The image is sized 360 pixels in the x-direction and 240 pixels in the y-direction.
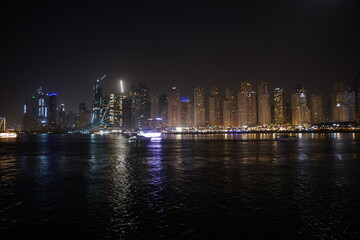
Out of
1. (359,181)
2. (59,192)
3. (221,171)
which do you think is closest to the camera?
(59,192)

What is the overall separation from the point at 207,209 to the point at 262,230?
140 inches

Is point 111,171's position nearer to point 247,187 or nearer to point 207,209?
point 247,187

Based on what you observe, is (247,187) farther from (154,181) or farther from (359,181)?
(359,181)

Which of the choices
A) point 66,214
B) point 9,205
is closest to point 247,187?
point 66,214

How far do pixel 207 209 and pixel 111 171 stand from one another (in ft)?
52.0

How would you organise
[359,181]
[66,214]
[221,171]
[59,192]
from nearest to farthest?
[66,214] → [59,192] → [359,181] → [221,171]

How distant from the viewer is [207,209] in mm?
14820

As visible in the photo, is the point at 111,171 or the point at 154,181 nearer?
the point at 154,181

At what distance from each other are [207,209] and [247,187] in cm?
628

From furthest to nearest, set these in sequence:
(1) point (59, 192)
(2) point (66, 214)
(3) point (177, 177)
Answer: (3) point (177, 177) < (1) point (59, 192) < (2) point (66, 214)

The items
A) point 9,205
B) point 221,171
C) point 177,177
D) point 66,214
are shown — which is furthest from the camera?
point 221,171

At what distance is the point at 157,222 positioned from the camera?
12938mm

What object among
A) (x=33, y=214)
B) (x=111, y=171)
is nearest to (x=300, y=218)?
(x=33, y=214)

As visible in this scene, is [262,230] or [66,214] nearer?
[262,230]
